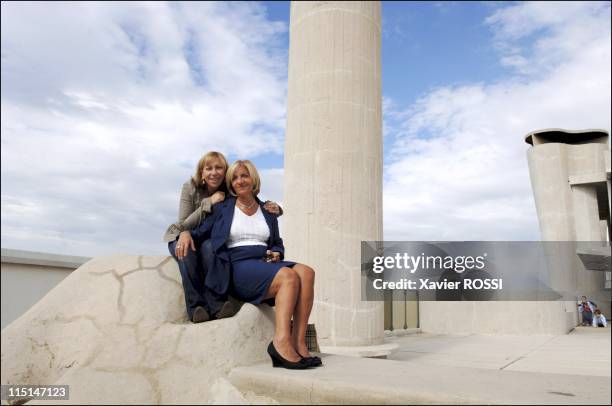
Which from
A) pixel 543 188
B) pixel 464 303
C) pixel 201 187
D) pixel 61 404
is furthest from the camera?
pixel 543 188

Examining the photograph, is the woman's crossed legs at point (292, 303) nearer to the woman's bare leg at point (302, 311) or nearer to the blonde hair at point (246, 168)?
the woman's bare leg at point (302, 311)

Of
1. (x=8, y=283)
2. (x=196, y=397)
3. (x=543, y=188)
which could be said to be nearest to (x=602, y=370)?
(x=196, y=397)

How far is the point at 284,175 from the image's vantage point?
8.39 metres

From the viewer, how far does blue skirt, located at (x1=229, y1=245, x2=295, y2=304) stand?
387cm

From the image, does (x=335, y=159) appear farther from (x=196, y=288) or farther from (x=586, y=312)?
(x=586, y=312)

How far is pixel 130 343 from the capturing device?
12.0 ft

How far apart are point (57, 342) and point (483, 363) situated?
22.7 ft

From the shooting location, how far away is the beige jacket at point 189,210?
4.10 metres

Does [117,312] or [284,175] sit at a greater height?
[284,175]

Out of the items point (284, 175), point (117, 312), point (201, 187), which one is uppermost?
point (284, 175)

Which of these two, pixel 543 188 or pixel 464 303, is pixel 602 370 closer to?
pixel 464 303

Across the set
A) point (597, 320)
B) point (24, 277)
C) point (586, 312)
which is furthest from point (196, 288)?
point (586, 312)

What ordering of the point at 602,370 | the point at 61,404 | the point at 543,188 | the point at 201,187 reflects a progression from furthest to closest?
the point at 543,188 < the point at 602,370 < the point at 201,187 < the point at 61,404

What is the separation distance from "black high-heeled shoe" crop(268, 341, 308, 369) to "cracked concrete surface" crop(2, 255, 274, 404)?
20 cm
